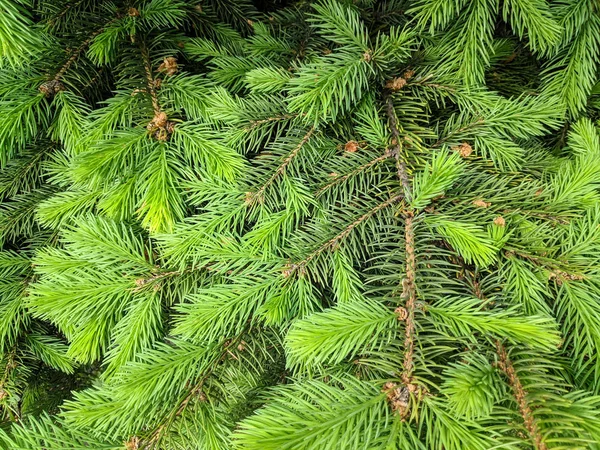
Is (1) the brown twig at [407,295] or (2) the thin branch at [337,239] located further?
(2) the thin branch at [337,239]

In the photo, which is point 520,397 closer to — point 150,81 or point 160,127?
point 160,127

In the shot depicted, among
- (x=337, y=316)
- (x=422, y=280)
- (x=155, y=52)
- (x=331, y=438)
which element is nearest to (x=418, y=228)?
(x=422, y=280)

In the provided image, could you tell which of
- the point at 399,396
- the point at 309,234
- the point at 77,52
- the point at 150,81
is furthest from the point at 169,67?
the point at 399,396

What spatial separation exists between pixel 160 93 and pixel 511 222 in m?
0.63

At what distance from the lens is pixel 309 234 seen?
69 centimetres

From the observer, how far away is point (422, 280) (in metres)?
0.58

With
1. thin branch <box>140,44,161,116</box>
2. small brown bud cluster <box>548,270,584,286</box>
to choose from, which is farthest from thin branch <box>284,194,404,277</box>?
thin branch <box>140,44,161,116</box>

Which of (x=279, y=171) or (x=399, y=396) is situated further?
(x=279, y=171)

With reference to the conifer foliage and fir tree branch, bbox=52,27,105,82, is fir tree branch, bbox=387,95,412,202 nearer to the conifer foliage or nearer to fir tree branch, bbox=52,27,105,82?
the conifer foliage

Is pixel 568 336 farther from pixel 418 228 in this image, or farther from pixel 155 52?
pixel 155 52

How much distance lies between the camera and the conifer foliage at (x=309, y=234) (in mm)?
490

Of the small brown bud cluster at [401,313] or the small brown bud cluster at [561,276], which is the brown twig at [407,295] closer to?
the small brown bud cluster at [401,313]

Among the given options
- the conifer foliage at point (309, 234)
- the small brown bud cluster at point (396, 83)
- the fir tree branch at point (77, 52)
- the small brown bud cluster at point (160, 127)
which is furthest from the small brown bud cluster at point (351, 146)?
the fir tree branch at point (77, 52)

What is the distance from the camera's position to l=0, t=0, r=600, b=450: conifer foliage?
0.49 m
